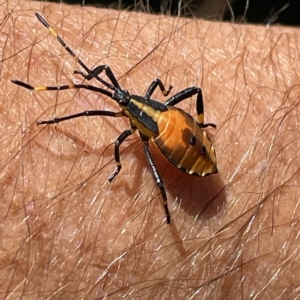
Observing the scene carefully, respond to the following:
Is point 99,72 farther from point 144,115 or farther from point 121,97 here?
point 144,115

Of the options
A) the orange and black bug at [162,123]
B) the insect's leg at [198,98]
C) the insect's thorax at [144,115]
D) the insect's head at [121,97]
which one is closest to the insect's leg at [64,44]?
the orange and black bug at [162,123]

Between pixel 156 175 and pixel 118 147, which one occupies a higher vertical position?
pixel 118 147

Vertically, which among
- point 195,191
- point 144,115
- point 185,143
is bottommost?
point 195,191

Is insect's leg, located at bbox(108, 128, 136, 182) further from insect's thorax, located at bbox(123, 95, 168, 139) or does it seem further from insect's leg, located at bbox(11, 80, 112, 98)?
insect's leg, located at bbox(11, 80, 112, 98)

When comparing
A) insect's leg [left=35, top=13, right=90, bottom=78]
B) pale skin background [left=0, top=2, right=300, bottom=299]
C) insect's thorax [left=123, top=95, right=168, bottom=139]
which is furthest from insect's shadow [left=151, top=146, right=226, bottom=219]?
insect's leg [left=35, top=13, right=90, bottom=78]

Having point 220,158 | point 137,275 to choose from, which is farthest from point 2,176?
point 220,158

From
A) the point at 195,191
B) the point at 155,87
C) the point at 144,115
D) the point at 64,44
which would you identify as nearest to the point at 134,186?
the point at 195,191

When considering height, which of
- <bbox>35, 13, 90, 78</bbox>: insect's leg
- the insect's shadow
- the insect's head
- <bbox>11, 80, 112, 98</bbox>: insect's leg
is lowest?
the insect's shadow

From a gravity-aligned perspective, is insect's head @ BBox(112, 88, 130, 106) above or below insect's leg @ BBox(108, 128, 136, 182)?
above
